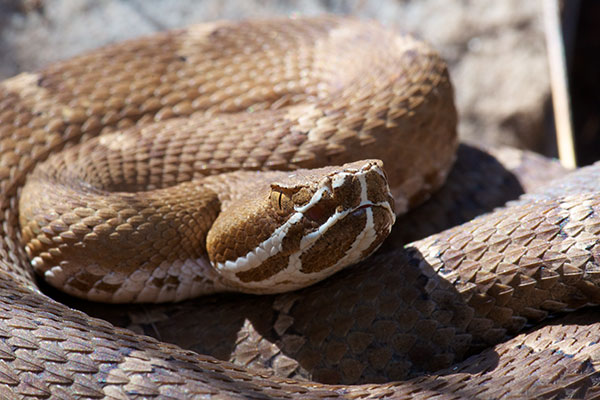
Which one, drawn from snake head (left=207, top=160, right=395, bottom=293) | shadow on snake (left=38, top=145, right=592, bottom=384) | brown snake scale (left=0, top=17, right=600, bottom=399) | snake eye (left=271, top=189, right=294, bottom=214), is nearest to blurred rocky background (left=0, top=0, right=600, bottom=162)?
brown snake scale (left=0, top=17, right=600, bottom=399)

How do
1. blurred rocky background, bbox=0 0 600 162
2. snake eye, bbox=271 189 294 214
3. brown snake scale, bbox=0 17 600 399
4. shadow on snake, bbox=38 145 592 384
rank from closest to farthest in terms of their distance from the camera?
brown snake scale, bbox=0 17 600 399 → snake eye, bbox=271 189 294 214 → shadow on snake, bbox=38 145 592 384 → blurred rocky background, bbox=0 0 600 162

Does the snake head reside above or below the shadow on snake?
above

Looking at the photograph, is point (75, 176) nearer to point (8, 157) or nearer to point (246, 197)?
point (8, 157)

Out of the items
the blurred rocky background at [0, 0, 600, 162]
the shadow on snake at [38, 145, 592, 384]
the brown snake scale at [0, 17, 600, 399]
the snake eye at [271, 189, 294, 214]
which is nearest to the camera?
the brown snake scale at [0, 17, 600, 399]

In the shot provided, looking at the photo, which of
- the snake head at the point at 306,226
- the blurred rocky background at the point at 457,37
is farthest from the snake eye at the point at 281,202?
the blurred rocky background at the point at 457,37

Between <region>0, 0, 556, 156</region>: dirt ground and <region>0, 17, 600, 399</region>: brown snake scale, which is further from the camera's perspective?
<region>0, 0, 556, 156</region>: dirt ground

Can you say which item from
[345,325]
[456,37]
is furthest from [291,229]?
[456,37]

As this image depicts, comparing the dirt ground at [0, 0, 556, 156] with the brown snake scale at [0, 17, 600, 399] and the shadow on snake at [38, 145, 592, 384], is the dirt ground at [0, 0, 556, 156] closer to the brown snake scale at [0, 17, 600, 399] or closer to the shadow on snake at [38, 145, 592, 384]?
the brown snake scale at [0, 17, 600, 399]

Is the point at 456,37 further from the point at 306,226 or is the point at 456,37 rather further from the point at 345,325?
the point at 306,226
